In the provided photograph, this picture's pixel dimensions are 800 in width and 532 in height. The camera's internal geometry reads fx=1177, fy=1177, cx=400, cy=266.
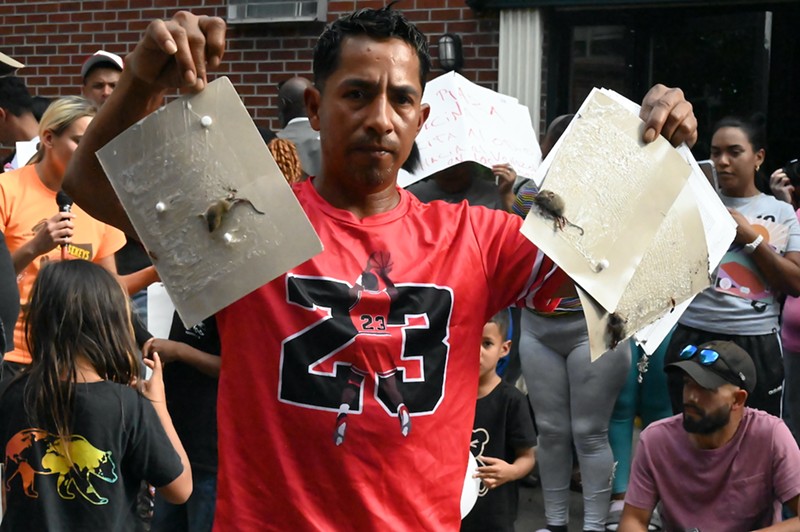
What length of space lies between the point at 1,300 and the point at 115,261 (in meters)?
1.98

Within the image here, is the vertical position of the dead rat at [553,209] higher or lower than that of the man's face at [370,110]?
lower

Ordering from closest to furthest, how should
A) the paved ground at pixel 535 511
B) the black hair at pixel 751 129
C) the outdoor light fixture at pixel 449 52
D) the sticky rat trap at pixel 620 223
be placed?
the sticky rat trap at pixel 620 223 → the black hair at pixel 751 129 → the paved ground at pixel 535 511 → the outdoor light fixture at pixel 449 52

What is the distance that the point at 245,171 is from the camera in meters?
2.09

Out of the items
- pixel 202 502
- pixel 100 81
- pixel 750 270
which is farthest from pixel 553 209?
pixel 100 81

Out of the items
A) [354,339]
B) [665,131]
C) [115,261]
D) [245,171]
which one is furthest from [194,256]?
[115,261]

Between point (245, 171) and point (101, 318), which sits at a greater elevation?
point (245, 171)

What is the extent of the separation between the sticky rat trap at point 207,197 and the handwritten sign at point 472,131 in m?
3.30

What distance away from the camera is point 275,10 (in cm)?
796

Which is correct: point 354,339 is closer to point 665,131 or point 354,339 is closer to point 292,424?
point 292,424

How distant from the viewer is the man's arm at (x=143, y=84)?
79.3 inches

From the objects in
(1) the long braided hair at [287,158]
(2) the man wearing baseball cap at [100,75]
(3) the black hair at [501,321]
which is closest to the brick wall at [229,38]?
(2) the man wearing baseball cap at [100,75]

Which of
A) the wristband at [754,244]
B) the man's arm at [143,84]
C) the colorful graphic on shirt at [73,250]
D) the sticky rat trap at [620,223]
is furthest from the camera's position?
the wristband at [754,244]

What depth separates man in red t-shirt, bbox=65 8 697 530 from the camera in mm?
2197

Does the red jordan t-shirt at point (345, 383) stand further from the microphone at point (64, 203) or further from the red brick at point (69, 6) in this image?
the red brick at point (69, 6)
